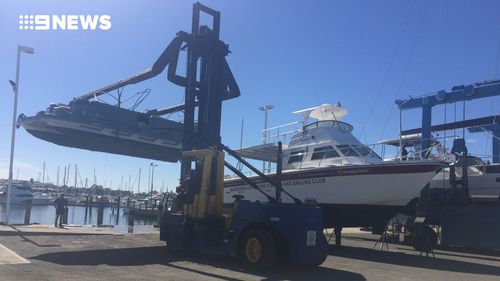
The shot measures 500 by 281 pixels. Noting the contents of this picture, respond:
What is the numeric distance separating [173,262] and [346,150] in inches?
350

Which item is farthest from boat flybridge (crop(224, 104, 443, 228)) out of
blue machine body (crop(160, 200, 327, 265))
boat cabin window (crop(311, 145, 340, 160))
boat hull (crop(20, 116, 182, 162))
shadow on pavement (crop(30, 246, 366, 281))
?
shadow on pavement (crop(30, 246, 366, 281))

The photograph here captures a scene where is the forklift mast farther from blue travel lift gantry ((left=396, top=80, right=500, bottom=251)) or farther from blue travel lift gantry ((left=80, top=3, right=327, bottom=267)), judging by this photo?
blue travel lift gantry ((left=396, top=80, right=500, bottom=251))

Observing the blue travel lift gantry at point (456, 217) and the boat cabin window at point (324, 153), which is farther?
the boat cabin window at point (324, 153)

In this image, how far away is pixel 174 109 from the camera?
18531 mm

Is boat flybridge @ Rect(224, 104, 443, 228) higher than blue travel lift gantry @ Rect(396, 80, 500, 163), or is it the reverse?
blue travel lift gantry @ Rect(396, 80, 500, 163)

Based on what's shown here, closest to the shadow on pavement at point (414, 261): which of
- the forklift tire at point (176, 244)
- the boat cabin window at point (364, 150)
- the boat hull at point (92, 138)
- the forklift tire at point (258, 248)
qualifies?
the boat cabin window at point (364, 150)

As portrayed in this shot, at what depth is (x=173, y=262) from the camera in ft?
38.9

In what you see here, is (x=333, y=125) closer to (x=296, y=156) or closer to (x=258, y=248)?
(x=296, y=156)

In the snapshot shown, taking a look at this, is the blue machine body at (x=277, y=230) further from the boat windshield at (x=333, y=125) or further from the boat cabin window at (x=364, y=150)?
the boat windshield at (x=333, y=125)

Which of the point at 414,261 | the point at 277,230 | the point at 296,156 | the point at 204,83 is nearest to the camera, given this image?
the point at 277,230

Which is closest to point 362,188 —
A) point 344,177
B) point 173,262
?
point 344,177

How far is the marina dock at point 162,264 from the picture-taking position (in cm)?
980

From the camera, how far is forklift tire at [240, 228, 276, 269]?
1098 cm

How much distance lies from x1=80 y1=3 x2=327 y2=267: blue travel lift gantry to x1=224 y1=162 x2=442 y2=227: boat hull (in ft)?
12.0
